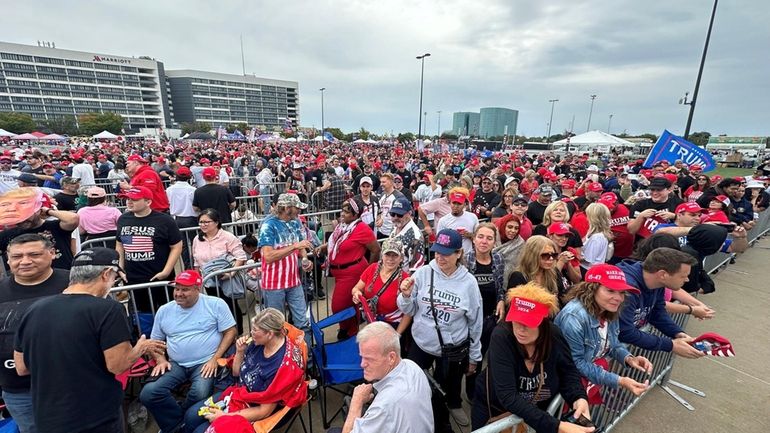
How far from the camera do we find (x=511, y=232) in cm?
416

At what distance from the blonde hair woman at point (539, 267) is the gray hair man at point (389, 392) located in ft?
5.15

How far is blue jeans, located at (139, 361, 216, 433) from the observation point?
113 inches

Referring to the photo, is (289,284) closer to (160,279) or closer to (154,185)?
(160,279)

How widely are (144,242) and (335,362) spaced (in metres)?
2.67

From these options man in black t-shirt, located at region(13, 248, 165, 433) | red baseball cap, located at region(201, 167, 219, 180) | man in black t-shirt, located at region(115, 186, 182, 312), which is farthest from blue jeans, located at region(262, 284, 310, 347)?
red baseball cap, located at region(201, 167, 219, 180)

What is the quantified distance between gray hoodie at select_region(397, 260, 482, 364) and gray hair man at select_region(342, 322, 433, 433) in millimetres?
822

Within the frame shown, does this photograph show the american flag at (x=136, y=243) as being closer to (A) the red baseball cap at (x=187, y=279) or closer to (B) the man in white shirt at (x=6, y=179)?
(A) the red baseball cap at (x=187, y=279)

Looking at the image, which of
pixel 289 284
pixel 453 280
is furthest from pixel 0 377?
pixel 453 280

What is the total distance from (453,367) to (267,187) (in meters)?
9.62

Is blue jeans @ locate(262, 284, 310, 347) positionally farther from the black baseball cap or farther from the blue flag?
the blue flag

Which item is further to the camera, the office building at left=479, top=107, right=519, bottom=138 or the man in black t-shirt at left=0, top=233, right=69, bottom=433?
the office building at left=479, top=107, right=519, bottom=138

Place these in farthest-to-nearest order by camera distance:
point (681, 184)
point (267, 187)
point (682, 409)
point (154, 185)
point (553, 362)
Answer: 1. point (267, 187)
2. point (681, 184)
3. point (154, 185)
4. point (682, 409)
5. point (553, 362)

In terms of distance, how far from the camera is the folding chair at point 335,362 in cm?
308

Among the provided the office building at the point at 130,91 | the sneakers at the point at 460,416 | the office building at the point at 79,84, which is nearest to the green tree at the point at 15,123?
the office building at the point at 130,91
